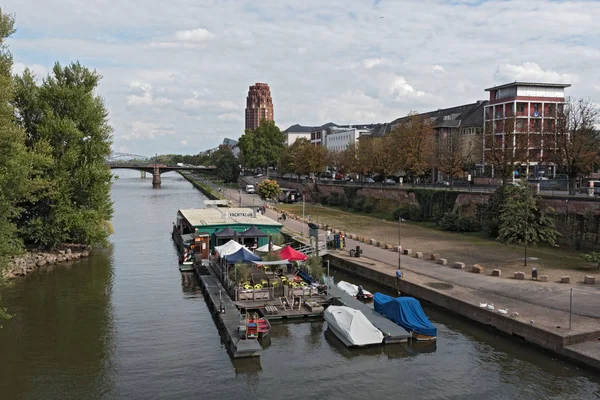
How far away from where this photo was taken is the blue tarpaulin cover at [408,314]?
80.2 ft

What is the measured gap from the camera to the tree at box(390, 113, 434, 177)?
76938 millimetres

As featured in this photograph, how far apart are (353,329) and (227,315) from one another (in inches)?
260

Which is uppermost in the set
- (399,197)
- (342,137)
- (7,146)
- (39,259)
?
(342,137)

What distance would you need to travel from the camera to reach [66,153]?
4209 cm

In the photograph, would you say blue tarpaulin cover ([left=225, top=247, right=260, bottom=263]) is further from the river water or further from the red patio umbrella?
the river water

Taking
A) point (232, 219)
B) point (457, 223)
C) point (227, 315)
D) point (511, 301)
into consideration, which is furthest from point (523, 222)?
point (227, 315)

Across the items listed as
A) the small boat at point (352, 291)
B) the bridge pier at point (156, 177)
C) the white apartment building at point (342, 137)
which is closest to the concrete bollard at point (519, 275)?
the small boat at point (352, 291)

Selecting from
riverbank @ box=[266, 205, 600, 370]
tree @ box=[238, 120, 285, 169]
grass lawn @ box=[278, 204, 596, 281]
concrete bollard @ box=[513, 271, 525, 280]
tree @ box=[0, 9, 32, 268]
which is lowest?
riverbank @ box=[266, 205, 600, 370]

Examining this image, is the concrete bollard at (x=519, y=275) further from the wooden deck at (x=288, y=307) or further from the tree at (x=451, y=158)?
the tree at (x=451, y=158)

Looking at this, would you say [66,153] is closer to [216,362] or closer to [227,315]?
[227,315]

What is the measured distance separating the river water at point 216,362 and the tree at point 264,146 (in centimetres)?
11294

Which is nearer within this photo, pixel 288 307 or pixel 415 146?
pixel 288 307

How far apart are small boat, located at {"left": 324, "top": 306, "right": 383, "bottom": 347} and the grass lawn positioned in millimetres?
13447

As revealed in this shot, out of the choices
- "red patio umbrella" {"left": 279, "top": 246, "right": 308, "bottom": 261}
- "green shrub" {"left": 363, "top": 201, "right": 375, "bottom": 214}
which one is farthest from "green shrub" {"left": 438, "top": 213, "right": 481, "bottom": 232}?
"red patio umbrella" {"left": 279, "top": 246, "right": 308, "bottom": 261}
